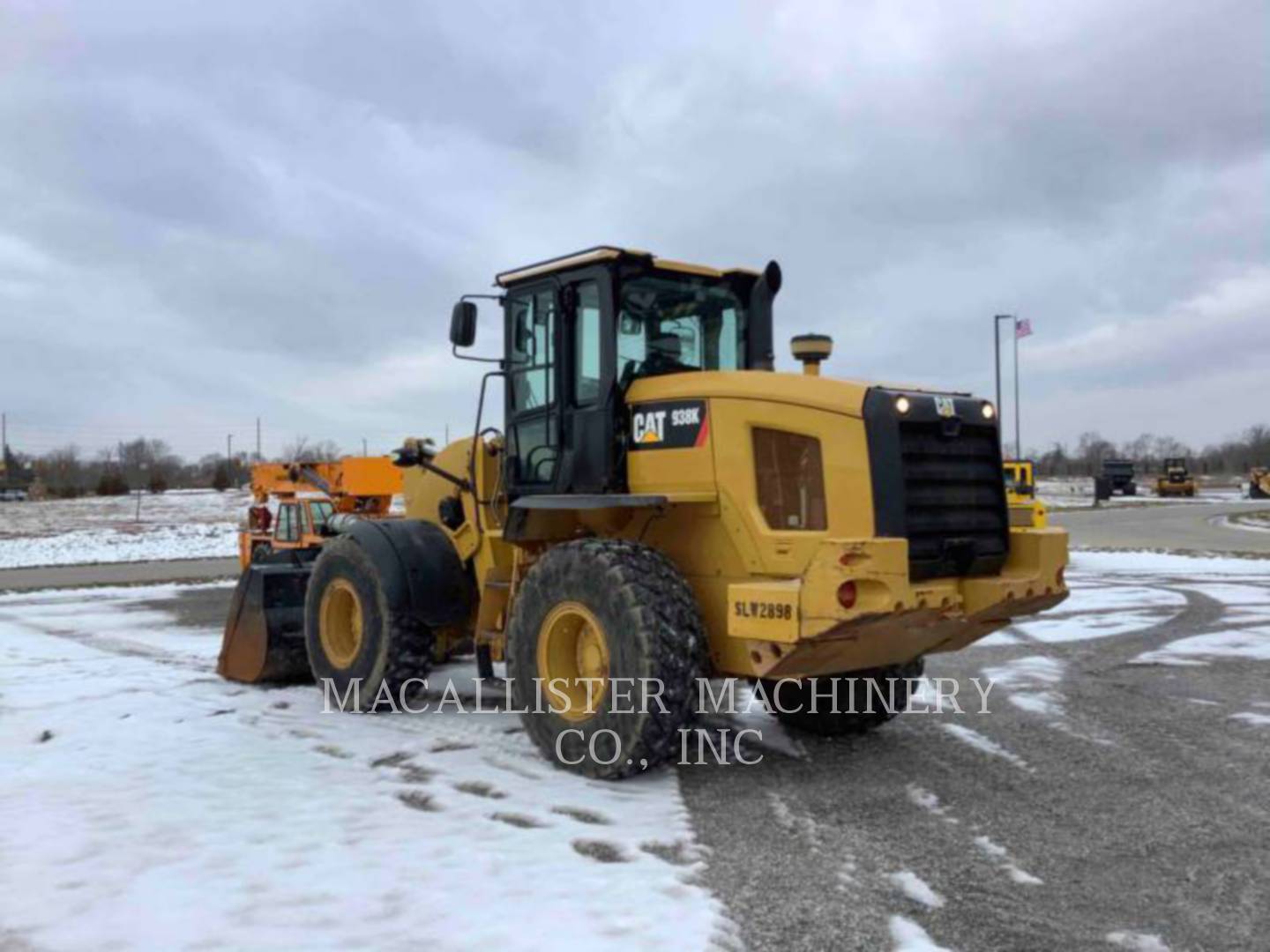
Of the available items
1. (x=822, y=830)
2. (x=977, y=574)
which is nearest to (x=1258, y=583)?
(x=977, y=574)

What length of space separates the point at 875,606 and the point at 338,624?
4444 mm

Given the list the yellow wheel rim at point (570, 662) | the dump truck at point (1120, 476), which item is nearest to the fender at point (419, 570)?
the yellow wheel rim at point (570, 662)

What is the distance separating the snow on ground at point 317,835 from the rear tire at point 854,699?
1.41 meters

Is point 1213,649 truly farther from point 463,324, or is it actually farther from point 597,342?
point 463,324

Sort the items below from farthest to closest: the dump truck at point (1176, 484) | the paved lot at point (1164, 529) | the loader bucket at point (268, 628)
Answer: the dump truck at point (1176, 484) < the paved lot at point (1164, 529) < the loader bucket at point (268, 628)

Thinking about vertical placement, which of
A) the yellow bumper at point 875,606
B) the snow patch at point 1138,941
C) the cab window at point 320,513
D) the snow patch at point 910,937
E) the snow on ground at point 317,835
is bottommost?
the snow patch at point 1138,941

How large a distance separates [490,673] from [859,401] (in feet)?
11.8

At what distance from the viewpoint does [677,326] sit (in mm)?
6938

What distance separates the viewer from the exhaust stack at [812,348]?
6.48 m

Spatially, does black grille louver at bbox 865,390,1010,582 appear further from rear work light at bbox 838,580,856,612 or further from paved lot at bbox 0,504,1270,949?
paved lot at bbox 0,504,1270,949

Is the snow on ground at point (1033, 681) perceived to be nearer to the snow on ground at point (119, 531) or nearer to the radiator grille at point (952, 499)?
the radiator grille at point (952, 499)

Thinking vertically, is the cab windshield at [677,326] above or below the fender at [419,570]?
above

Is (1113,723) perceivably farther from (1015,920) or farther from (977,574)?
(1015,920)

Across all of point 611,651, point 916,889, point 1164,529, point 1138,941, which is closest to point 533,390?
point 611,651
